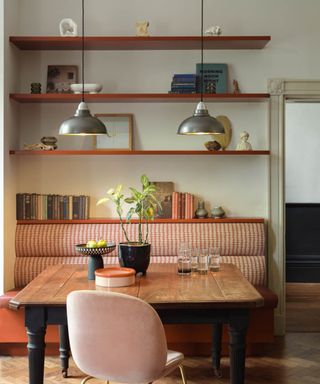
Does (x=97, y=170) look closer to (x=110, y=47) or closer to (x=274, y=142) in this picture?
(x=110, y=47)

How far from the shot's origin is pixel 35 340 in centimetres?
342

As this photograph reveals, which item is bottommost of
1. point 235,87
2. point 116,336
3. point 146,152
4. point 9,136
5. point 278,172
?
point 116,336

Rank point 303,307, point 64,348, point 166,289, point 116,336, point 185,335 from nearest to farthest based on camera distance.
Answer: point 116,336
point 166,289
point 64,348
point 185,335
point 303,307

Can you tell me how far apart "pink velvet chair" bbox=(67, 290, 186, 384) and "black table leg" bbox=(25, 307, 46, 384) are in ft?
1.08

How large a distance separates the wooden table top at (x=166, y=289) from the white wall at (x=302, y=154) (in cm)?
391

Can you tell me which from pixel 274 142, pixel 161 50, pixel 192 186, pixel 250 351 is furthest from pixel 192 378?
pixel 161 50

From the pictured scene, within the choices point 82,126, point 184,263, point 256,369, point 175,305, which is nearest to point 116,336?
point 175,305

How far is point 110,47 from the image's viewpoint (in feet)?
17.8

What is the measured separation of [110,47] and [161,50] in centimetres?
44

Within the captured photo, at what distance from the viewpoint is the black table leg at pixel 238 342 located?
11.2 feet

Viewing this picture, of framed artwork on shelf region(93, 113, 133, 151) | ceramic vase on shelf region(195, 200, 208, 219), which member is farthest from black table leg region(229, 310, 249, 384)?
framed artwork on shelf region(93, 113, 133, 151)

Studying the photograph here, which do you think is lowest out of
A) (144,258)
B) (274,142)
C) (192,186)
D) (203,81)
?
(144,258)

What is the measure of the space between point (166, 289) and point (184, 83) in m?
2.25

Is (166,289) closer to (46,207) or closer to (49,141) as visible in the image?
(46,207)
